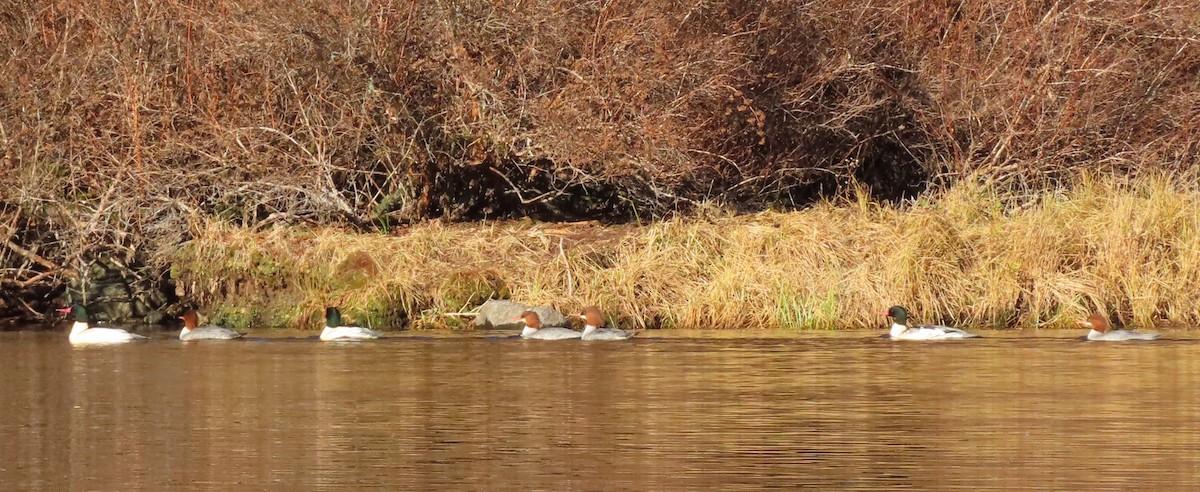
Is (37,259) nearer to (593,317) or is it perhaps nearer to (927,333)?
(593,317)

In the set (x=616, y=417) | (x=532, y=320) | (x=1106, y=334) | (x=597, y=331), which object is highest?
(x=532, y=320)

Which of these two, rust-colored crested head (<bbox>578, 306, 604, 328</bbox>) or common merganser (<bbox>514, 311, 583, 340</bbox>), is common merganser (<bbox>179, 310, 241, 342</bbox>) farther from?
rust-colored crested head (<bbox>578, 306, 604, 328</bbox>)

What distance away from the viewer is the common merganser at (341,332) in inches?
727

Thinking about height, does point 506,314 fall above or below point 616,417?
above

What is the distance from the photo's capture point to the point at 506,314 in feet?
66.7

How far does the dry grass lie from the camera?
64.2 ft

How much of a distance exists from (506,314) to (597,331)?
232 centimetres

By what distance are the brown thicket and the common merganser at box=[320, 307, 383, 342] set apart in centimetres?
422

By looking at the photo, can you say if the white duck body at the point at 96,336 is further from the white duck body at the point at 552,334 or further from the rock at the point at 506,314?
the white duck body at the point at 552,334

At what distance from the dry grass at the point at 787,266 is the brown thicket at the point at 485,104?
1.18 metres

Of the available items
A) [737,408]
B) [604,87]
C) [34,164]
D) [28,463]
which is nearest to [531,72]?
[604,87]

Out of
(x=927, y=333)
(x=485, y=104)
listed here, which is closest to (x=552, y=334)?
(x=927, y=333)

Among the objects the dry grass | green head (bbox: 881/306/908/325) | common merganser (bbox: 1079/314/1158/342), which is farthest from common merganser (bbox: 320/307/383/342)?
common merganser (bbox: 1079/314/1158/342)

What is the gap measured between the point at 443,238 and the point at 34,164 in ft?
16.5
